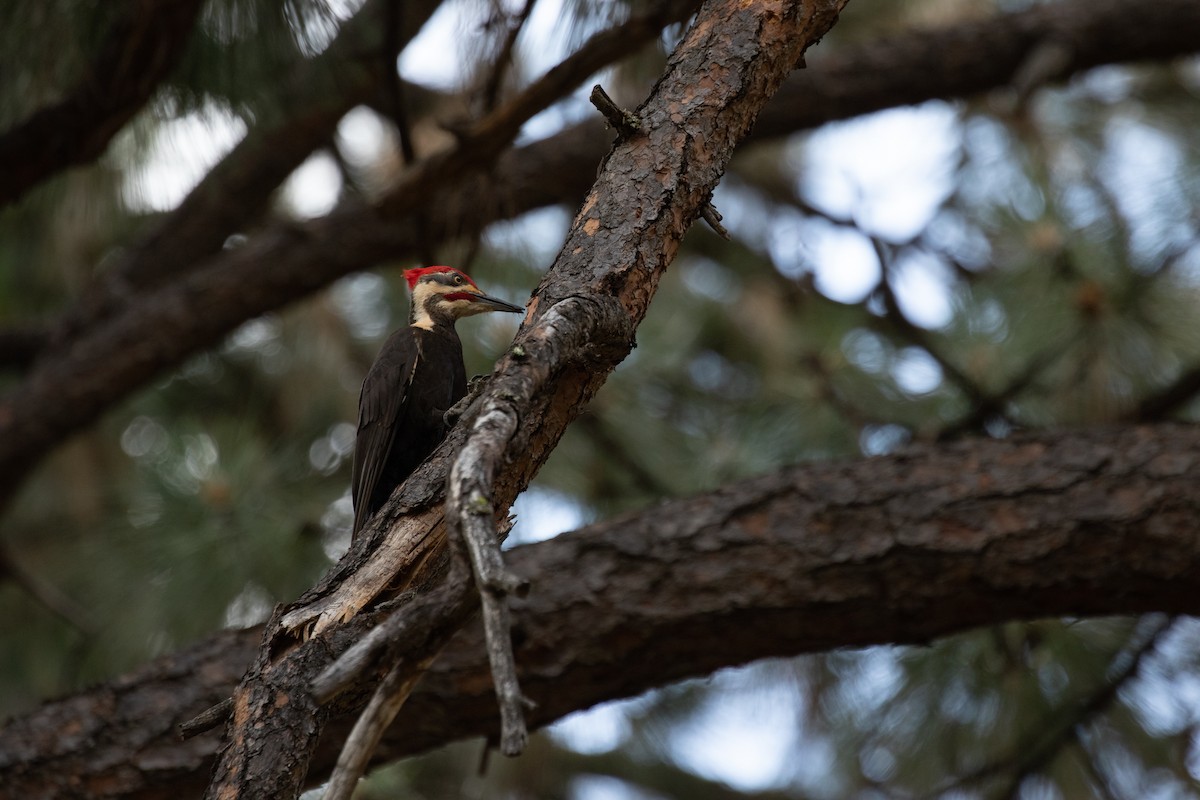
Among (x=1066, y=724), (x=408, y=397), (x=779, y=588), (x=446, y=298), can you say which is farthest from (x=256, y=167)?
(x=1066, y=724)

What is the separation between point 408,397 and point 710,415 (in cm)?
238

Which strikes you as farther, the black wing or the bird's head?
the bird's head

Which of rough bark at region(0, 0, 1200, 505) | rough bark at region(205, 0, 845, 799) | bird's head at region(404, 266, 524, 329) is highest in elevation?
rough bark at region(0, 0, 1200, 505)

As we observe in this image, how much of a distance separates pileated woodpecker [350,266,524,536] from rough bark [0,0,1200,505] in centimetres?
26

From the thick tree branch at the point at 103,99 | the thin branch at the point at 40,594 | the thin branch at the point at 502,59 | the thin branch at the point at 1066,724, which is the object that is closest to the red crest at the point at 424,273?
the thin branch at the point at 502,59

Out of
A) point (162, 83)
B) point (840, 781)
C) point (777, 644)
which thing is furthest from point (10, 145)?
point (840, 781)

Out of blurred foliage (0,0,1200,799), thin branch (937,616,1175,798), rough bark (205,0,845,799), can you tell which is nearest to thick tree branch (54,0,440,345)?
blurred foliage (0,0,1200,799)

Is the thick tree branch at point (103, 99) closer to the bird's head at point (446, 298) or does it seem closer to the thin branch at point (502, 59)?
the thin branch at point (502, 59)

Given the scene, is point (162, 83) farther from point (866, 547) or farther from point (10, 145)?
point (866, 547)

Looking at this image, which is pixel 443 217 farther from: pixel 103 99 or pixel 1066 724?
pixel 1066 724

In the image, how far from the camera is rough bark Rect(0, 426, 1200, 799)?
249cm

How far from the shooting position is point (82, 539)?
5.00 metres

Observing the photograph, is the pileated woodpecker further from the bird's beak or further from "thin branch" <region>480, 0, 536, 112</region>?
"thin branch" <region>480, 0, 536, 112</region>

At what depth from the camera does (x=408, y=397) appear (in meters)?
3.09
